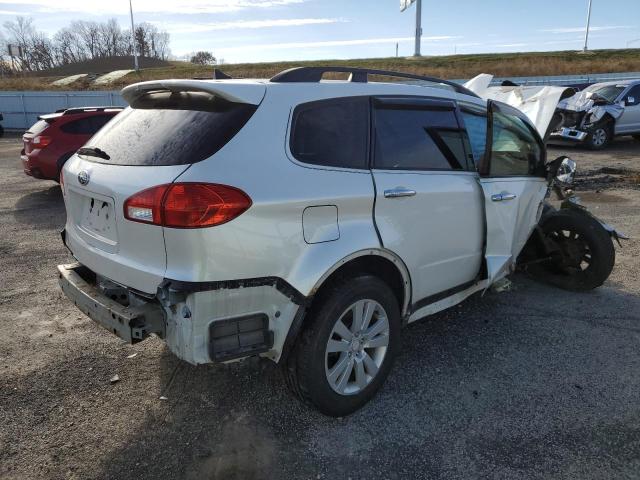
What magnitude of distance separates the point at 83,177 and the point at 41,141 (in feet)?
24.3

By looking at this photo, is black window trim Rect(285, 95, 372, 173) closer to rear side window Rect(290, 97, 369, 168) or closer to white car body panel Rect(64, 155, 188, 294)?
rear side window Rect(290, 97, 369, 168)

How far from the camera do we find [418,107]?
334 centimetres

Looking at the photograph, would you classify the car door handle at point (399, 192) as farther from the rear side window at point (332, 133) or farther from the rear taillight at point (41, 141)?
the rear taillight at point (41, 141)

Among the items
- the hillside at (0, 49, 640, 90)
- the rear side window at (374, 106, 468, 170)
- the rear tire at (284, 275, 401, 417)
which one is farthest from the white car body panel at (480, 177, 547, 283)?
the hillside at (0, 49, 640, 90)

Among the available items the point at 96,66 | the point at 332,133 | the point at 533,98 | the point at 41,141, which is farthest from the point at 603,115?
the point at 96,66

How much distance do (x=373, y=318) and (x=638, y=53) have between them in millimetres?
57388

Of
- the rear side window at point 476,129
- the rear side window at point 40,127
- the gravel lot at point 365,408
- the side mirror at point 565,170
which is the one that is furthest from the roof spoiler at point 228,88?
the rear side window at point 40,127

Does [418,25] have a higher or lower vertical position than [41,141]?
higher

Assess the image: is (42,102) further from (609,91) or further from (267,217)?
(267,217)

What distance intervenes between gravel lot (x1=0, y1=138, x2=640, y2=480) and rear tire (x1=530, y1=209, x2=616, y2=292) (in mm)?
275

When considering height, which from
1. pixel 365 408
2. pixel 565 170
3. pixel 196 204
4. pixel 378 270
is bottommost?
pixel 365 408

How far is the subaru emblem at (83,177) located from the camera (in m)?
2.86

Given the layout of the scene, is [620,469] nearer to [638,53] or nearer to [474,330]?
[474,330]

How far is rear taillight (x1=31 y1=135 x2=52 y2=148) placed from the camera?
9.16 m
